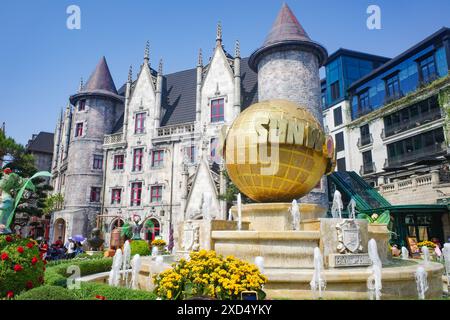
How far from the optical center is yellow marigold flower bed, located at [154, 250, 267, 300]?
5328 mm

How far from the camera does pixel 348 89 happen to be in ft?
139

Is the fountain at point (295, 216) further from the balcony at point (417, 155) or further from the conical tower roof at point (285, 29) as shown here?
the balcony at point (417, 155)

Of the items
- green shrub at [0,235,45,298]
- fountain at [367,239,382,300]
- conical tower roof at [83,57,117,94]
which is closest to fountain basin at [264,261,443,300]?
fountain at [367,239,382,300]

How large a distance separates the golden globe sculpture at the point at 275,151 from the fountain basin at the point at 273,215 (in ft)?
2.00

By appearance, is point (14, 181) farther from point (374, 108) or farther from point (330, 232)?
point (374, 108)

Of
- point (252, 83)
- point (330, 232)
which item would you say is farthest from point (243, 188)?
point (252, 83)

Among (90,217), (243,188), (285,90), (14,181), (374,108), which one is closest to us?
(14,181)

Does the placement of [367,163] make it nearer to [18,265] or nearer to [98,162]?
[98,162]

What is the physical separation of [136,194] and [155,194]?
2.52m

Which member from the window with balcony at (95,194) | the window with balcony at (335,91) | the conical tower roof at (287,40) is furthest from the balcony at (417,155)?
the window with balcony at (95,194)

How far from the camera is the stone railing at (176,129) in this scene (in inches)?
1363

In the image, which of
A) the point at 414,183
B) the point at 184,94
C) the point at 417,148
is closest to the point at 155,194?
the point at 184,94
